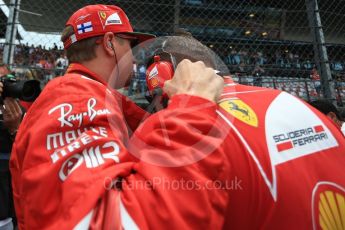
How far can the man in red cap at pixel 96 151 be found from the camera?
750mm

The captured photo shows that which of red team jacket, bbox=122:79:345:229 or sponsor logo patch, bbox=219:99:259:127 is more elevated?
sponsor logo patch, bbox=219:99:259:127

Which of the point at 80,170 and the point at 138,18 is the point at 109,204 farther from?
the point at 138,18

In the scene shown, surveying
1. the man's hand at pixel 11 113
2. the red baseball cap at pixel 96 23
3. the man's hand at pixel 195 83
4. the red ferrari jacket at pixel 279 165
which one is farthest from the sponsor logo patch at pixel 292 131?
the man's hand at pixel 11 113

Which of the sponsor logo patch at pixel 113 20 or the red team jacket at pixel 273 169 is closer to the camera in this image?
the red team jacket at pixel 273 169

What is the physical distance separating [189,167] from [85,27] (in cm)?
104

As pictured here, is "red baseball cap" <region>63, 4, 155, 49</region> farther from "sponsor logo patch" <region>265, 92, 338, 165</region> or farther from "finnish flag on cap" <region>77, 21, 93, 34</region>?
"sponsor logo patch" <region>265, 92, 338, 165</region>

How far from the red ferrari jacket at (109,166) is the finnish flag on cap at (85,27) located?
637mm

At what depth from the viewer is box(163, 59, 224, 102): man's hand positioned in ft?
2.75

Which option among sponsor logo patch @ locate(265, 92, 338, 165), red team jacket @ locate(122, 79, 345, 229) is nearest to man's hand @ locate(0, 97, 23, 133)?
red team jacket @ locate(122, 79, 345, 229)

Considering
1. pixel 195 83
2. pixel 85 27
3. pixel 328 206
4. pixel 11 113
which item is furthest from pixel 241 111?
pixel 11 113

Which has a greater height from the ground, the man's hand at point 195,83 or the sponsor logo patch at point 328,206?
the man's hand at point 195,83

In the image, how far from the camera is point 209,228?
2.38 ft

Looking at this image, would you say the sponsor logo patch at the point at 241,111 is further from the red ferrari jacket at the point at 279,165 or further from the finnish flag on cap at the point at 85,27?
the finnish flag on cap at the point at 85,27

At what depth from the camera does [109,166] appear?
2.76 ft
